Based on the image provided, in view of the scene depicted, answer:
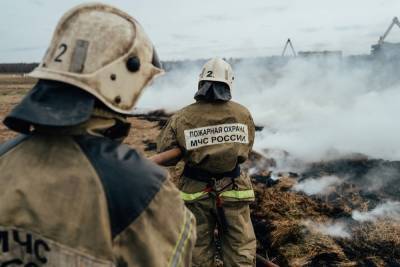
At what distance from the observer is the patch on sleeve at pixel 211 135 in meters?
3.14

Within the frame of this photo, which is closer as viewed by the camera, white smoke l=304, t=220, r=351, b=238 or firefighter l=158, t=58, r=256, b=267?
firefighter l=158, t=58, r=256, b=267

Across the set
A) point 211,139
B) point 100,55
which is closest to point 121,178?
point 100,55

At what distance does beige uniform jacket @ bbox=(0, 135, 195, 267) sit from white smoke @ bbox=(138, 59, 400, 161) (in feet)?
24.6

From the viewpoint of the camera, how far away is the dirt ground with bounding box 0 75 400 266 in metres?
4.50

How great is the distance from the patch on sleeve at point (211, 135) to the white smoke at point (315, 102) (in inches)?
219

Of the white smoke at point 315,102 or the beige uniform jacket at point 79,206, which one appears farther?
the white smoke at point 315,102

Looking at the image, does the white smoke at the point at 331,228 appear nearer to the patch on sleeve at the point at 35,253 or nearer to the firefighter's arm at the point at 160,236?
the firefighter's arm at the point at 160,236

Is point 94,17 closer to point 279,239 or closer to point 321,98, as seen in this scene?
point 279,239

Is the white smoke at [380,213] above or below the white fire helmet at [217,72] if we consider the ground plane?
below

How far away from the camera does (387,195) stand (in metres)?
6.25

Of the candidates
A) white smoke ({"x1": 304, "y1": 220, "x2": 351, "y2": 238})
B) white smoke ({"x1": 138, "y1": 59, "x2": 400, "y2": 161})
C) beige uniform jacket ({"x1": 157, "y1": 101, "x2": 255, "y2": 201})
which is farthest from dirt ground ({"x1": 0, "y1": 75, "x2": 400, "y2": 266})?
white smoke ({"x1": 138, "y1": 59, "x2": 400, "y2": 161})

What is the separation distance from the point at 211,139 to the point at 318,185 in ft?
13.9

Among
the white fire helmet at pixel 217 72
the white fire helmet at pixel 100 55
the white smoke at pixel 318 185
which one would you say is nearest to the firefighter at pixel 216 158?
the white fire helmet at pixel 217 72

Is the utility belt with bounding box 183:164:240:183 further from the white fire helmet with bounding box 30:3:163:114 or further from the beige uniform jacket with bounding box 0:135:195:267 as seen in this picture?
the beige uniform jacket with bounding box 0:135:195:267
